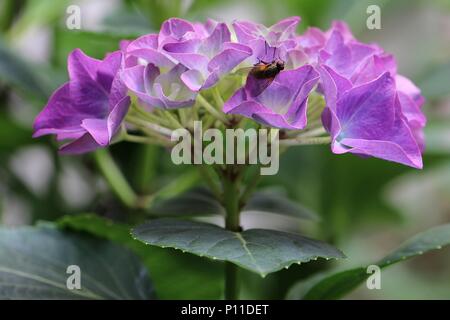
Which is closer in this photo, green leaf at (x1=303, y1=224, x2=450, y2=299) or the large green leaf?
green leaf at (x1=303, y1=224, x2=450, y2=299)

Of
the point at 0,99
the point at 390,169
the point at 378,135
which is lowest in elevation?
the point at 378,135

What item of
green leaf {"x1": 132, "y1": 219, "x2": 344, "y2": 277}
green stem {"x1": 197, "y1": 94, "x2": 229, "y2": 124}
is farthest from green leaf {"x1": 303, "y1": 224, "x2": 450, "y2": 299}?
green stem {"x1": 197, "y1": 94, "x2": 229, "y2": 124}

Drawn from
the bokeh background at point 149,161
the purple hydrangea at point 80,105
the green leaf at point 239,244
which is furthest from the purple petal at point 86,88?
the bokeh background at point 149,161

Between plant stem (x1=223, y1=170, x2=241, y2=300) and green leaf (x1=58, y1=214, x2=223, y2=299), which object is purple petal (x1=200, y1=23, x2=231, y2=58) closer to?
plant stem (x1=223, y1=170, x2=241, y2=300)

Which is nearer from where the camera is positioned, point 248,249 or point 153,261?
point 248,249

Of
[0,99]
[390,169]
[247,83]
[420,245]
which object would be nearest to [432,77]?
[390,169]

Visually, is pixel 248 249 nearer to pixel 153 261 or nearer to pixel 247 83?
pixel 247 83
